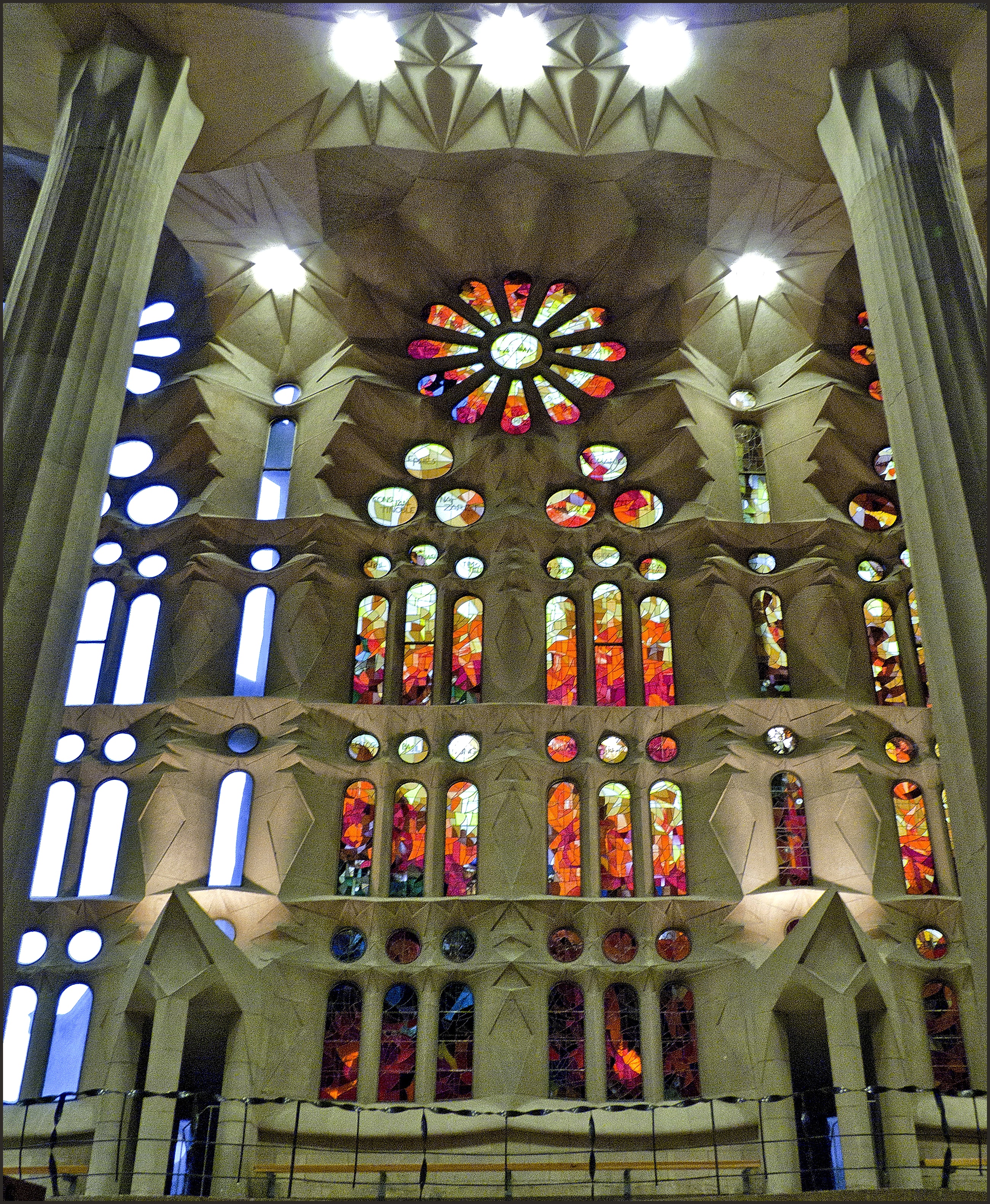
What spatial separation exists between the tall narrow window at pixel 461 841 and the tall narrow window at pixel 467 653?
1.72m

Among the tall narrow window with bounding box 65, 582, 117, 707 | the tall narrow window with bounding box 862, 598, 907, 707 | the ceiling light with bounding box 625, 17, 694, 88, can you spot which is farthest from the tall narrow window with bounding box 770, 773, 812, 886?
the tall narrow window with bounding box 65, 582, 117, 707

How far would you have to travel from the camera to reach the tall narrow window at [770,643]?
22953mm

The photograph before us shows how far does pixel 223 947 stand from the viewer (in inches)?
733

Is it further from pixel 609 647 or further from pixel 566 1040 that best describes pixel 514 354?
pixel 566 1040

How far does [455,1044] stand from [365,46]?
1563cm

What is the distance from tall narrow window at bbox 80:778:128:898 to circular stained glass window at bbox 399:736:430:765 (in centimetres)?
471

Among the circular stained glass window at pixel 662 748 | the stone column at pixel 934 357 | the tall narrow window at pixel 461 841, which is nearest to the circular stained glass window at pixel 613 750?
the circular stained glass window at pixel 662 748

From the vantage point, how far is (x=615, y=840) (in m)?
21.8

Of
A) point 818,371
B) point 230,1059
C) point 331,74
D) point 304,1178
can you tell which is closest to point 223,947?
point 230,1059

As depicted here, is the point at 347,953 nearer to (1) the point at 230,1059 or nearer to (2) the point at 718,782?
(1) the point at 230,1059

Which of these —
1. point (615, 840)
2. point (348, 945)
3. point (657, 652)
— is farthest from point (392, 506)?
point (348, 945)

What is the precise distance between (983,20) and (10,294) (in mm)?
13023

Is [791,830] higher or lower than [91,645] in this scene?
lower

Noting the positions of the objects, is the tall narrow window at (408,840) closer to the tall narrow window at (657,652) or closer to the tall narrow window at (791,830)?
the tall narrow window at (657,652)
